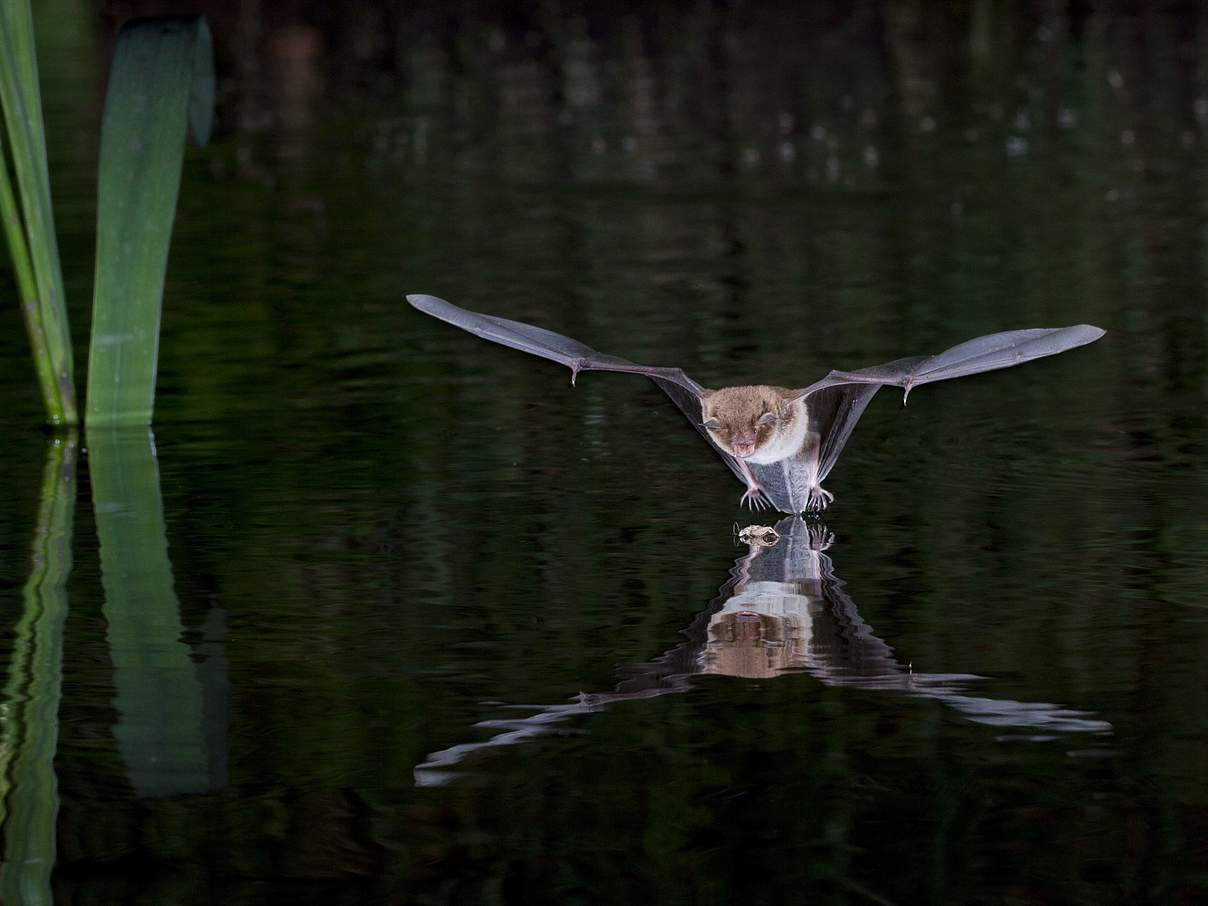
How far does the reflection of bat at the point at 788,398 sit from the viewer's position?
14.1 ft

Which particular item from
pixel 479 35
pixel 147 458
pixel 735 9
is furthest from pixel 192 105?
pixel 735 9

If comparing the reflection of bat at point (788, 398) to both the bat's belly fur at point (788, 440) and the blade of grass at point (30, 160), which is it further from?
the blade of grass at point (30, 160)

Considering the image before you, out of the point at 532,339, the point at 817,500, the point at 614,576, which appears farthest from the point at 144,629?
the point at 817,500

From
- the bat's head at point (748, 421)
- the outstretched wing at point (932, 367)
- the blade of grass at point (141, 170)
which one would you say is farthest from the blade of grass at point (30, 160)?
the outstretched wing at point (932, 367)

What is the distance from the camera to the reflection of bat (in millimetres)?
4297

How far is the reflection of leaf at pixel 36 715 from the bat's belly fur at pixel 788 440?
1325 mm

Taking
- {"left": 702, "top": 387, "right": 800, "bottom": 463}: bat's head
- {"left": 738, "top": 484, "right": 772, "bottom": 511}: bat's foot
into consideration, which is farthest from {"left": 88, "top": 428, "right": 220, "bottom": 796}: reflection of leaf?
{"left": 738, "top": 484, "right": 772, "bottom": 511}: bat's foot

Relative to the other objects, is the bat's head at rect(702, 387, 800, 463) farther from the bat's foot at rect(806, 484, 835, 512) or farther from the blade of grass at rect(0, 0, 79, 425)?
the blade of grass at rect(0, 0, 79, 425)

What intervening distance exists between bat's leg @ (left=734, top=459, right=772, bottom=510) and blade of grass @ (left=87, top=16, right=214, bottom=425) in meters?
1.48

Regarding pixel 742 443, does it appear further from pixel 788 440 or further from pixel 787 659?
pixel 787 659

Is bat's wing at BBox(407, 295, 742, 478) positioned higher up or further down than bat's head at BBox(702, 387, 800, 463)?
higher up

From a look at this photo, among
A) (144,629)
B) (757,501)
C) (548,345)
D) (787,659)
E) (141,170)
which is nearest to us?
(787,659)

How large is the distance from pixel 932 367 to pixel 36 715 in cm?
182

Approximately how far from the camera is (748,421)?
168 inches
